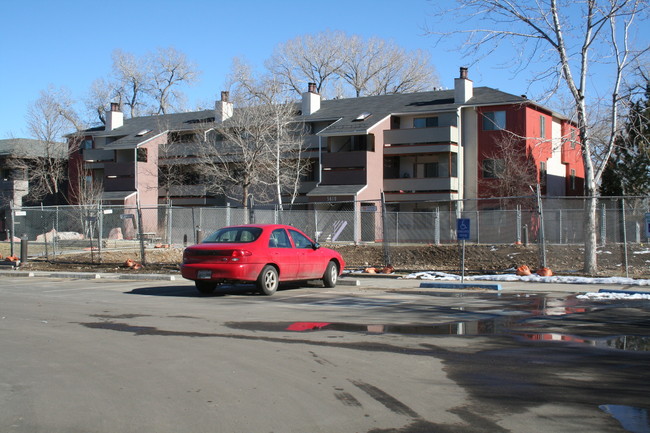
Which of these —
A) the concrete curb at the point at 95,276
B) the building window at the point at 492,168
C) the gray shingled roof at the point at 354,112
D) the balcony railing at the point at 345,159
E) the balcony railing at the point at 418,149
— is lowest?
the concrete curb at the point at 95,276

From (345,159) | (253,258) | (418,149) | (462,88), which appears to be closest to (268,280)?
(253,258)

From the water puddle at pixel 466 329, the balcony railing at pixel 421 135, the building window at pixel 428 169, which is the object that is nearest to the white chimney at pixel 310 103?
the balcony railing at pixel 421 135

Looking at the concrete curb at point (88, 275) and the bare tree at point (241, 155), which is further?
the bare tree at point (241, 155)

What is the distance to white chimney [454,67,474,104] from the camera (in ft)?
139

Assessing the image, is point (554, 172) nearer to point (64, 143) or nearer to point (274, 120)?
point (274, 120)

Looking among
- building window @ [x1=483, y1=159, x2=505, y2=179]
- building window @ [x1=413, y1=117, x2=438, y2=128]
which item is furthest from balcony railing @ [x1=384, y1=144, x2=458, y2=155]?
building window @ [x1=483, y1=159, x2=505, y2=179]

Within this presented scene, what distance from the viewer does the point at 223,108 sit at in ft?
153

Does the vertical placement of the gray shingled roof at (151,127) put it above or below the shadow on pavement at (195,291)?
above

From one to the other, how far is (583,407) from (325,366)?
277cm

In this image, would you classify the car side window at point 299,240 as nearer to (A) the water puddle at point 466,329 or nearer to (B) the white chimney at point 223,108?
(A) the water puddle at point 466,329

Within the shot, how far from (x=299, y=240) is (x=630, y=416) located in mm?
10482

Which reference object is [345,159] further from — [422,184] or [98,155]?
[98,155]

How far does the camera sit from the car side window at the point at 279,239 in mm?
14492

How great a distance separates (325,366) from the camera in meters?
7.32
